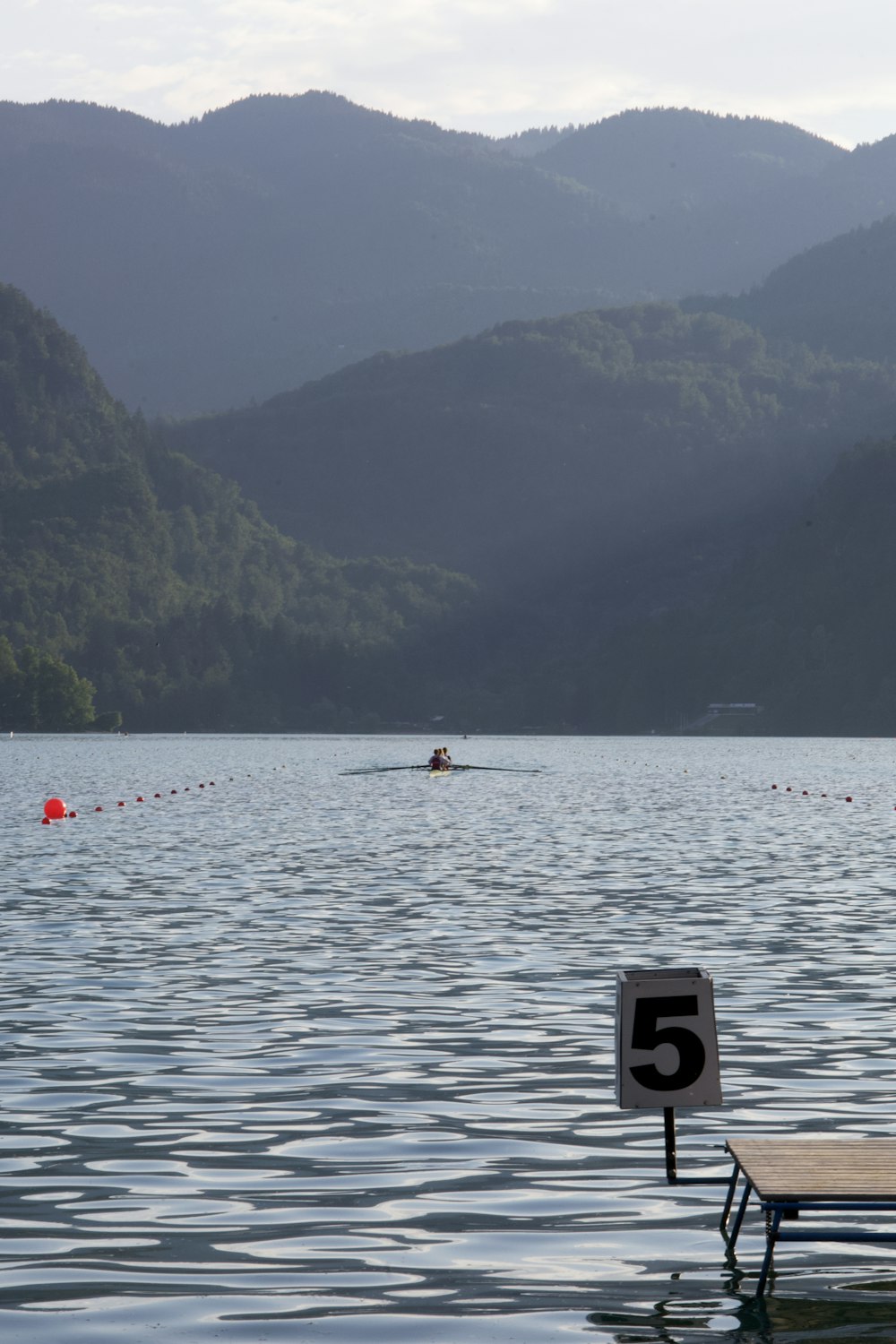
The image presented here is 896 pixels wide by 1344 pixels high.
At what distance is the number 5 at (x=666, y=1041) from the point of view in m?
14.8

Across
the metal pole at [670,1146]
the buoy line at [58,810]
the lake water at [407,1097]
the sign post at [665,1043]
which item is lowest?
the buoy line at [58,810]

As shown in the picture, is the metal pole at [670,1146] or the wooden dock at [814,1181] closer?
the wooden dock at [814,1181]

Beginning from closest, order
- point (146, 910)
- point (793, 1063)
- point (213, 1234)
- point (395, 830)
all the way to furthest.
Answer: point (213, 1234), point (793, 1063), point (146, 910), point (395, 830)

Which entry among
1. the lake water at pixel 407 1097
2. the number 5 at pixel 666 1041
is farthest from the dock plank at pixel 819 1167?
the number 5 at pixel 666 1041

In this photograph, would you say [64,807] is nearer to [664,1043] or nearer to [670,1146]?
[670,1146]

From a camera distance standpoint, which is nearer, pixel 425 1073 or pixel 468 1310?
pixel 468 1310

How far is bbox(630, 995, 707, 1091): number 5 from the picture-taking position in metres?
14.8

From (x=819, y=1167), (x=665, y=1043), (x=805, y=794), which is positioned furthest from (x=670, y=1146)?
(x=805, y=794)

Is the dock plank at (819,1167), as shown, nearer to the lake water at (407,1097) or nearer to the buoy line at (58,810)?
the lake water at (407,1097)

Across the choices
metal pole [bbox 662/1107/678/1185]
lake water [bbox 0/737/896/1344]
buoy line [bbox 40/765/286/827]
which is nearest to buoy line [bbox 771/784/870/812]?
buoy line [bbox 40/765/286/827]

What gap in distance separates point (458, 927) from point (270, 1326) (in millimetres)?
23170

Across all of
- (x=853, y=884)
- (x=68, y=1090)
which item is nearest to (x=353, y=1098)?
(x=68, y=1090)

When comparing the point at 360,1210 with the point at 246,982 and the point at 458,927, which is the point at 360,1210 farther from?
the point at 458,927

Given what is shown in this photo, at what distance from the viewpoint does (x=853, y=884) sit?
149 ft
